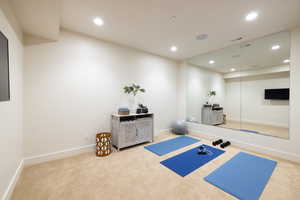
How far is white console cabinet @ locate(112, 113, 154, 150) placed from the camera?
9.96 feet

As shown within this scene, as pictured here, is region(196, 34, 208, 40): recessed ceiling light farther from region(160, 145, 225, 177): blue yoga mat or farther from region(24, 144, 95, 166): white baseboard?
region(24, 144, 95, 166): white baseboard

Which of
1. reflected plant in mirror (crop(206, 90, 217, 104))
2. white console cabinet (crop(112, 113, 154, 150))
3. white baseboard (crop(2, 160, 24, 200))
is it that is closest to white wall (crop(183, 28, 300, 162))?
reflected plant in mirror (crop(206, 90, 217, 104))

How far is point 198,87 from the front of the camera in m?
4.79

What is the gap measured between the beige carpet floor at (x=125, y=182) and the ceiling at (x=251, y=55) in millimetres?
2536

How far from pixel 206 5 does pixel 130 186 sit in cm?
316

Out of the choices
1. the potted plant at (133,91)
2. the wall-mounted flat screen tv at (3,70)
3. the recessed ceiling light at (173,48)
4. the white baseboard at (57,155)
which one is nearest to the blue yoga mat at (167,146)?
the potted plant at (133,91)

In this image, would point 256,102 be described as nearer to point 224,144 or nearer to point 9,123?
point 224,144

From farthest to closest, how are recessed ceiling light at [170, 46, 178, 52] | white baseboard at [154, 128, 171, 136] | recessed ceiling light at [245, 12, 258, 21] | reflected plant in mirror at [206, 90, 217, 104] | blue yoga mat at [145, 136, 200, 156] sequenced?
1. reflected plant in mirror at [206, 90, 217, 104]
2. white baseboard at [154, 128, 171, 136]
3. recessed ceiling light at [170, 46, 178, 52]
4. blue yoga mat at [145, 136, 200, 156]
5. recessed ceiling light at [245, 12, 258, 21]

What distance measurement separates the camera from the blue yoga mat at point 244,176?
1714 mm

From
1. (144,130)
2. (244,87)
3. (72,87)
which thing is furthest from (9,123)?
(244,87)

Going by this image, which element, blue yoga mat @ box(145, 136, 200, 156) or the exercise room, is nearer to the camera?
the exercise room

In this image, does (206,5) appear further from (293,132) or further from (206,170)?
(293,132)

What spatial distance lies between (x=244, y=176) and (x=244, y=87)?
2.76 meters

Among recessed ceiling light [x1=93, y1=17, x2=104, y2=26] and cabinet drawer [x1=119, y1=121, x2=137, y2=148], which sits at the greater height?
recessed ceiling light [x1=93, y1=17, x2=104, y2=26]
